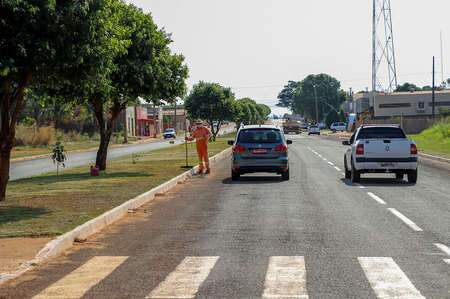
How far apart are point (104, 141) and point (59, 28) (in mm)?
13761

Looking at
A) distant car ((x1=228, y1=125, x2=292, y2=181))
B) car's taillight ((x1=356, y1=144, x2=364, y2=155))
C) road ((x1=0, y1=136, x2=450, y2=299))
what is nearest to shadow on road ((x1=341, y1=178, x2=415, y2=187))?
car's taillight ((x1=356, y1=144, x2=364, y2=155))

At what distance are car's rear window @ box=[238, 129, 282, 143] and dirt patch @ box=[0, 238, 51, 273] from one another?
13637 mm

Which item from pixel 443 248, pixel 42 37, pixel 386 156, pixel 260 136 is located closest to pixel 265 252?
pixel 443 248

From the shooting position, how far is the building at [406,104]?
382ft

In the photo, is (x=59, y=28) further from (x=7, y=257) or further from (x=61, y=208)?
(x=7, y=257)

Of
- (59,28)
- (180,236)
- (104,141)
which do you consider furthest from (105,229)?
(104,141)

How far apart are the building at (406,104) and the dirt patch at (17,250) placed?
10725cm

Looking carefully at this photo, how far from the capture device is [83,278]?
8344mm

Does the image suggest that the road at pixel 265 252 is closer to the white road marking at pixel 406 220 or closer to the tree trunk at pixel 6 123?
the white road marking at pixel 406 220

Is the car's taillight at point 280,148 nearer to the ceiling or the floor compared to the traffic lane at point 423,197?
nearer to the ceiling

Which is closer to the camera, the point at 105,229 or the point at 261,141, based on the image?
the point at 105,229

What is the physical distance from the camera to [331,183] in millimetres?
22000

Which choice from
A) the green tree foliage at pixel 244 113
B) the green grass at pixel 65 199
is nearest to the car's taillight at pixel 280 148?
the green grass at pixel 65 199

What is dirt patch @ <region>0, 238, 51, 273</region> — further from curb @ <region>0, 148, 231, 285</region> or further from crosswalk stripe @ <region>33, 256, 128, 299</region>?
crosswalk stripe @ <region>33, 256, 128, 299</region>
